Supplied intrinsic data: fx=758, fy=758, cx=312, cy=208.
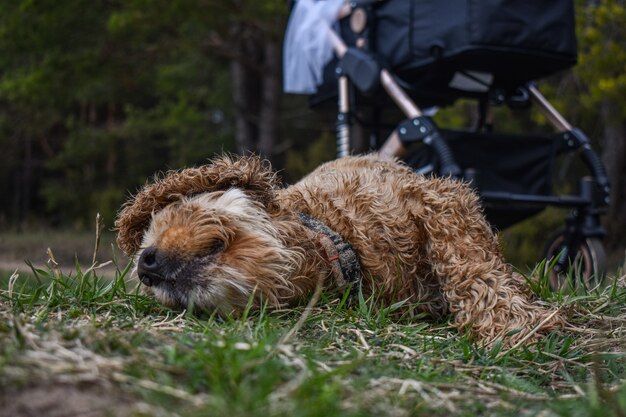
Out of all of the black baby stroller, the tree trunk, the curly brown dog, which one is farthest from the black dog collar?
the tree trunk

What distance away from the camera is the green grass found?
5.60ft

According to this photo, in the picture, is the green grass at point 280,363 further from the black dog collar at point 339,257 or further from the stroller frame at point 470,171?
the stroller frame at point 470,171

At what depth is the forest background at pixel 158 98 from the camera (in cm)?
1086

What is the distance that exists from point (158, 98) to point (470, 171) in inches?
703

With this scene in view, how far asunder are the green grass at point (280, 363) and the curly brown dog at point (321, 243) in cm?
14

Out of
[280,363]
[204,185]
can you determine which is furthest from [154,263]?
[280,363]

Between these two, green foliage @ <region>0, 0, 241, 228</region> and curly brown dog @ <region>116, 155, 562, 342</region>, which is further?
green foliage @ <region>0, 0, 241, 228</region>

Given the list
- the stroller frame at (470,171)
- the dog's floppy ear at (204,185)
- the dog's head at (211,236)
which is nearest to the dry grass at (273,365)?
the dog's head at (211,236)

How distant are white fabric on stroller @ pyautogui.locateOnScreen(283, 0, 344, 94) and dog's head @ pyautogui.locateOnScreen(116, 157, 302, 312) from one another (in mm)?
3573

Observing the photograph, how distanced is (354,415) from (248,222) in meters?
1.53

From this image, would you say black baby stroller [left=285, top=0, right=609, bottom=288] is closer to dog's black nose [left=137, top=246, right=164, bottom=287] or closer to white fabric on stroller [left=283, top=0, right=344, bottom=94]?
white fabric on stroller [left=283, top=0, right=344, bottom=94]

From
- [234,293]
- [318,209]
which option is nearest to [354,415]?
[234,293]

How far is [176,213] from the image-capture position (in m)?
3.05

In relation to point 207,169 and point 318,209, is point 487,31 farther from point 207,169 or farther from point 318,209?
point 207,169
